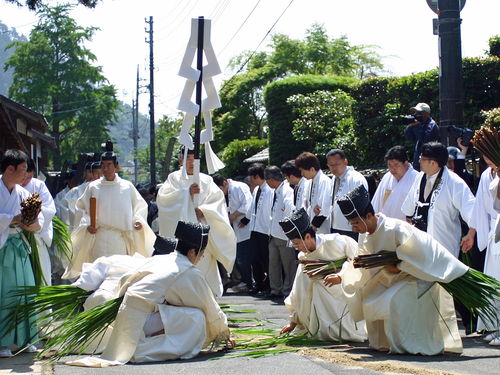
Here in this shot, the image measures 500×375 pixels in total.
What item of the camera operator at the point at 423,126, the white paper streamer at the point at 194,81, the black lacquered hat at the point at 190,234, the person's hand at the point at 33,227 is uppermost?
the white paper streamer at the point at 194,81

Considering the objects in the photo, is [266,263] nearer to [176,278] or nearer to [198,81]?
[198,81]

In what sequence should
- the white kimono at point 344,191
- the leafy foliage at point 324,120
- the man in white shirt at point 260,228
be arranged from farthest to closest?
the leafy foliage at point 324,120 → the man in white shirt at point 260,228 → the white kimono at point 344,191

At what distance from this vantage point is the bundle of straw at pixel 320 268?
5.36 m

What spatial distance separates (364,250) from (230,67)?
33455 mm

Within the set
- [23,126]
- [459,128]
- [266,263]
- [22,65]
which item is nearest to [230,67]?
[22,65]

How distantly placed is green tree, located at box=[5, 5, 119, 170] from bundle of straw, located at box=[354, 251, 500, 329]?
133 ft

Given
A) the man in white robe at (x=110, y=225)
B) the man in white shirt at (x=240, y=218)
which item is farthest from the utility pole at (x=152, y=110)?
the man in white robe at (x=110, y=225)

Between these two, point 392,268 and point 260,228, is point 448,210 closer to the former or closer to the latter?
point 392,268

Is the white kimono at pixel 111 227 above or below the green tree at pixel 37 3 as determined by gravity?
below

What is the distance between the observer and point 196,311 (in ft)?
15.4

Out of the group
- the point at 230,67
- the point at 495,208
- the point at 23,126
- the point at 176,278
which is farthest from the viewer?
the point at 230,67

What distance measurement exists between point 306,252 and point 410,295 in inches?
46.3

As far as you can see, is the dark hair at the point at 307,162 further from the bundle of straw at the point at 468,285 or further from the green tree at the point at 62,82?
the green tree at the point at 62,82

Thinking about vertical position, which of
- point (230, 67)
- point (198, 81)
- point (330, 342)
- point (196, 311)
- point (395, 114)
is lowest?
point (330, 342)
